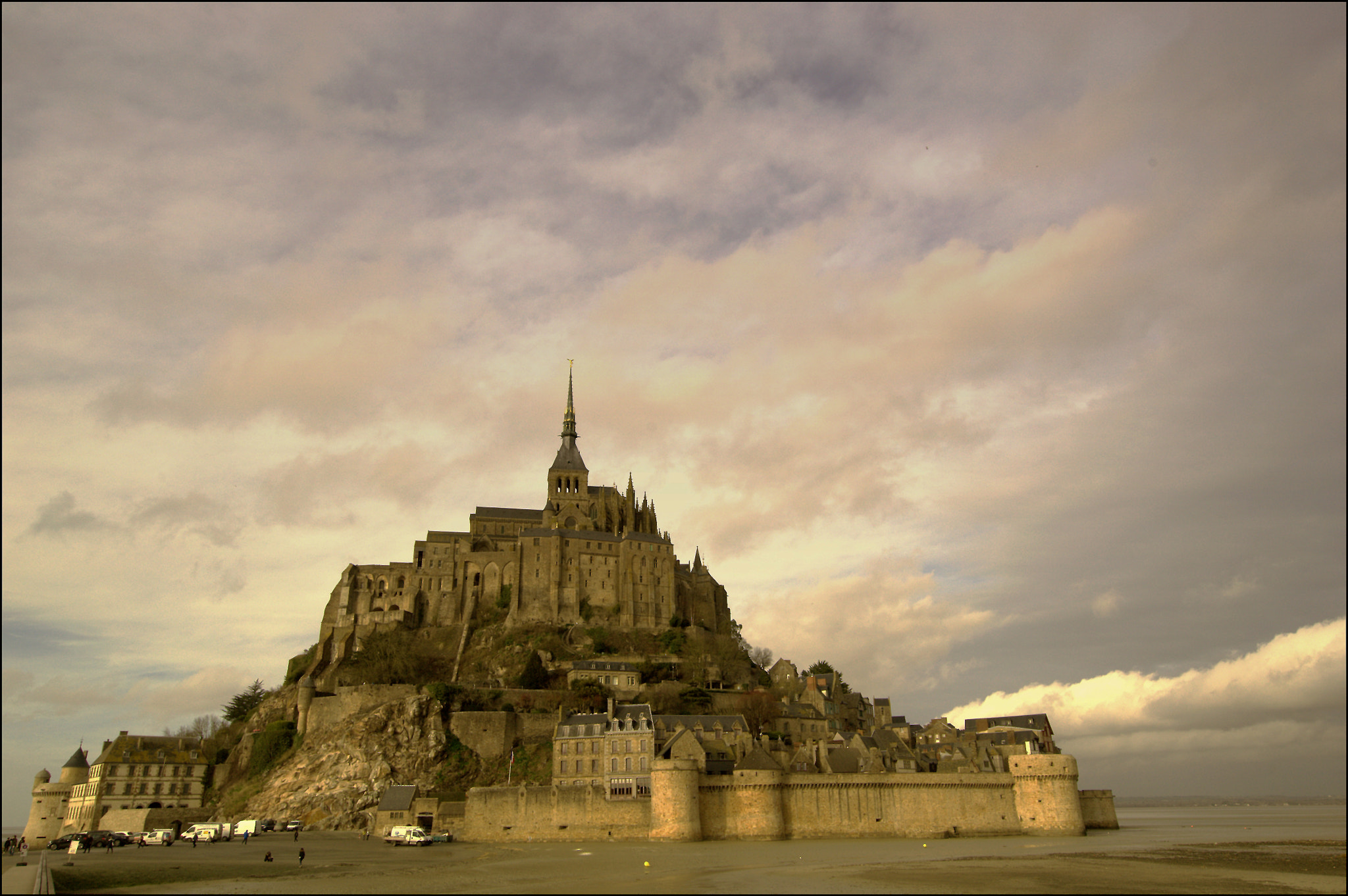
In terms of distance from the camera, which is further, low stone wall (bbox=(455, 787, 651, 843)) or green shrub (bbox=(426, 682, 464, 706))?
green shrub (bbox=(426, 682, 464, 706))

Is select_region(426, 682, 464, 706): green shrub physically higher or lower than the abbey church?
lower

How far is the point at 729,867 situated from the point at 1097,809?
151 ft

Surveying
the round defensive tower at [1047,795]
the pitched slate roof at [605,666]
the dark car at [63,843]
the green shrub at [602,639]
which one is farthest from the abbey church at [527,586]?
the round defensive tower at [1047,795]

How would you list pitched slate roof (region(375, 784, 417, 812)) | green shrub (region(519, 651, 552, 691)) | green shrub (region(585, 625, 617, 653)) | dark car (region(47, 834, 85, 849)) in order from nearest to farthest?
1. pitched slate roof (region(375, 784, 417, 812))
2. dark car (region(47, 834, 85, 849))
3. green shrub (region(519, 651, 552, 691))
4. green shrub (region(585, 625, 617, 653))

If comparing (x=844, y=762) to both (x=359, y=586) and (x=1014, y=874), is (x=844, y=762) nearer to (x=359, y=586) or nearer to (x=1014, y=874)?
(x=1014, y=874)

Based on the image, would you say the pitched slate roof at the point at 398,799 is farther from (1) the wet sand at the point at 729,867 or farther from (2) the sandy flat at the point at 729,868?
(2) the sandy flat at the point at 729,868

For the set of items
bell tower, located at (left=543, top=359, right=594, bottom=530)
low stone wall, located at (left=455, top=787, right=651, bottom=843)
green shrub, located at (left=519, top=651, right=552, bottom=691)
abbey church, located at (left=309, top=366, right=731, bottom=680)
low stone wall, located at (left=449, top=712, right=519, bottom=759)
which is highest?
bell tower, located at (left=543, top=359, right=594, bottom=530)

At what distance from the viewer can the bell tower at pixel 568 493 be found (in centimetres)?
9988

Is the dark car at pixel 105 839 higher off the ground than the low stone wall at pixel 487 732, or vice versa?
the low stone wall at pixel 487 732

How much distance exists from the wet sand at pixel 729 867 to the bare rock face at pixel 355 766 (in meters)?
3.50

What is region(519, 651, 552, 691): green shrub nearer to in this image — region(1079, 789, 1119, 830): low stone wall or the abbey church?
the abbey church

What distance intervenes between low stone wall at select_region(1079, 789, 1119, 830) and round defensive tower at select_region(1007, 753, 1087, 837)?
1453cm

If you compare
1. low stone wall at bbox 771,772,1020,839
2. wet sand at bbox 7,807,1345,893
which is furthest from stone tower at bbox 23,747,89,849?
low stone wall at bbox 771,772,1020,839

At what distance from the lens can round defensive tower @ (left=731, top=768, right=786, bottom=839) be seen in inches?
2078
